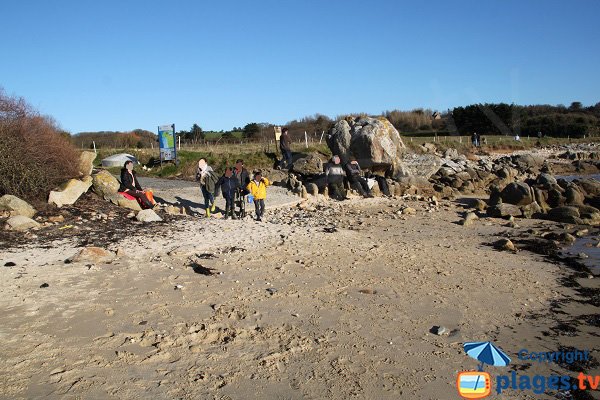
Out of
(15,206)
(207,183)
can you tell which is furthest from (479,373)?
(15,206)

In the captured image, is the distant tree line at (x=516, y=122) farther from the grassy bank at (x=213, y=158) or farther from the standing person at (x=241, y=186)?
the standing person at (x=241, y=186)

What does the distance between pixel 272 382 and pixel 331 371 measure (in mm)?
657

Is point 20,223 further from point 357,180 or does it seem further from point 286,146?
point 286,146

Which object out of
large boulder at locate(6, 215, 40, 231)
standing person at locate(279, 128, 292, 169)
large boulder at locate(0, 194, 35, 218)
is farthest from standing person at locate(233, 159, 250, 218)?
standing person at locate(279, 128, 292, 169)

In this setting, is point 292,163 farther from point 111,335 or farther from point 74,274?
point 111,335

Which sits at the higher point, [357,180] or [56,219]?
[357,180]

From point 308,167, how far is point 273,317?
50.2 feet

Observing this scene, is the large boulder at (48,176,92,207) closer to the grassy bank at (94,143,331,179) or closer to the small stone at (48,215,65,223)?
the small stone at (48,215,65,223)

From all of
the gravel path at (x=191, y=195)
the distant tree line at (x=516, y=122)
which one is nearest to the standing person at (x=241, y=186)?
the gravel path at (x=191, y=195)

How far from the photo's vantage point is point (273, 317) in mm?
6566

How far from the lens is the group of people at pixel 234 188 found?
13.6m

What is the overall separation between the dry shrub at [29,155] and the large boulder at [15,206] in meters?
0.98

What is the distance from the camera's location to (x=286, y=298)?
7.32 m

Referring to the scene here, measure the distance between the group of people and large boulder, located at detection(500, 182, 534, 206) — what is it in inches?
373
